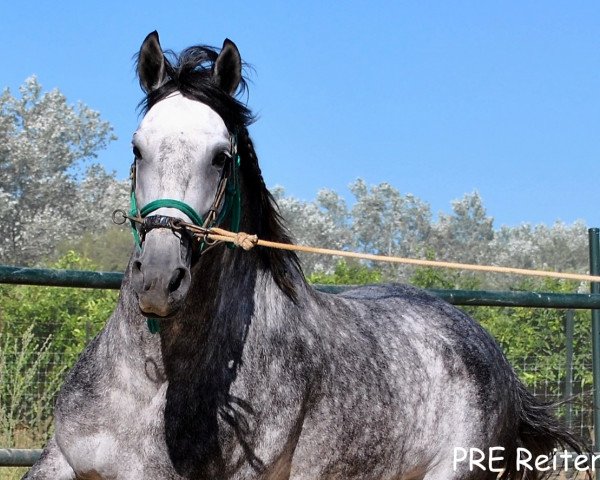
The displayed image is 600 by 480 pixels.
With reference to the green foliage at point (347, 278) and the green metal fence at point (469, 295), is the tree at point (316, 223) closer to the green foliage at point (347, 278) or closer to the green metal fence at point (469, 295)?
the green foliage at point (347, 278)

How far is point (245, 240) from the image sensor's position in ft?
11.6

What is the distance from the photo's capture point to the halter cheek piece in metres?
3.11

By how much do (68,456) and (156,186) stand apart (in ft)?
3.41

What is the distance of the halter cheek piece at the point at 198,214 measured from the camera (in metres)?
3.11

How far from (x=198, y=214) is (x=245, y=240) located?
335 millimetres

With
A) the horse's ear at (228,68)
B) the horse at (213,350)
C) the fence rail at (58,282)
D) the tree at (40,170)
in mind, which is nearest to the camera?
the horse at (213,350)

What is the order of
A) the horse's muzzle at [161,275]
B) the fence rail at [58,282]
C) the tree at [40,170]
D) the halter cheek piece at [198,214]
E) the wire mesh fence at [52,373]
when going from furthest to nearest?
the tree at [40,170] < the wire mesh fence at [52,373] < the fence rail at [58,282] < the halter cheek piece at [198,214] < the horse's muzzle at [161,275]

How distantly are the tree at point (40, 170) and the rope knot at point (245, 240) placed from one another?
38.1 metres

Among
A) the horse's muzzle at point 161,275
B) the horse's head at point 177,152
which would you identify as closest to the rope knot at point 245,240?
the horse's head at point 177,152

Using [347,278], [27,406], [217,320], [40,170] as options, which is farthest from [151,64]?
[40,170]

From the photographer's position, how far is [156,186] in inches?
126

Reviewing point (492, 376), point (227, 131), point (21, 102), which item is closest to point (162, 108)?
point (227, 131)

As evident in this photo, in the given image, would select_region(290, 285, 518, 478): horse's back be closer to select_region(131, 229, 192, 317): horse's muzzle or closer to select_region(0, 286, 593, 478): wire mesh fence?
select_region(0, 286, 593, 478): wire mesh fence

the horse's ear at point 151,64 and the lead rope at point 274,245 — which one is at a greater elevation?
the horse's ear at point 151,64
